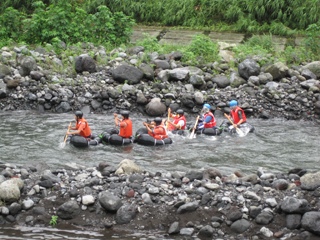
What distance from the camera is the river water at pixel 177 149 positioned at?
8.97 metres

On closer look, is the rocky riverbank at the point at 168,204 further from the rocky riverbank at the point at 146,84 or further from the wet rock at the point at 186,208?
the rocky riverbank at the point at 146,84

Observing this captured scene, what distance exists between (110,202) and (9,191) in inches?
67.9

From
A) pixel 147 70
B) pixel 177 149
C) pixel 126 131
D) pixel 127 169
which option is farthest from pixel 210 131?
pixel 127 169

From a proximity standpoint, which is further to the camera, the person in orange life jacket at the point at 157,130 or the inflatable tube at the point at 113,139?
the person in orange life jacket at the point at 157,130

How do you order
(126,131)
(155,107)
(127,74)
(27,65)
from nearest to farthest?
1. (126,131)
2. (155,107)
3. (27,65)
4. (127,74)

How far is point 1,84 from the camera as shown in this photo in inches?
517

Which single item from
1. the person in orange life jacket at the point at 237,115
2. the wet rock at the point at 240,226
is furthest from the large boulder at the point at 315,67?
the wet rock at the point at 240,226

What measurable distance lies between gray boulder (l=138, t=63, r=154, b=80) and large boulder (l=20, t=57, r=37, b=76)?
4078 millimetres

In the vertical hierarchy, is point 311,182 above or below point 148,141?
above

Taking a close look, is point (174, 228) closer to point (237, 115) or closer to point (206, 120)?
point (206, 120)

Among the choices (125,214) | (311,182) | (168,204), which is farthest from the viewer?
(311,182)

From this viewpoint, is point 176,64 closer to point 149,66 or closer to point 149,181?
point 149,66

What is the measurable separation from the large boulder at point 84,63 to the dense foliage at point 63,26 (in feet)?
6.08

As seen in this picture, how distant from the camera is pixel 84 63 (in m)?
14.2
